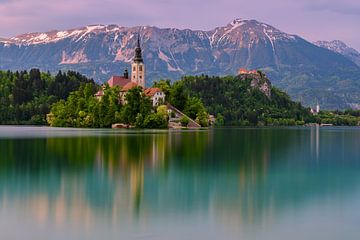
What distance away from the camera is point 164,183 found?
36750mm

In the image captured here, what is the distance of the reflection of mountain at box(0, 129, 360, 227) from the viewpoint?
1098 inches

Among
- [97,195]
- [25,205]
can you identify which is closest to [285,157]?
[97,195]

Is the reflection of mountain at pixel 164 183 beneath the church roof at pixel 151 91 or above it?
beneath

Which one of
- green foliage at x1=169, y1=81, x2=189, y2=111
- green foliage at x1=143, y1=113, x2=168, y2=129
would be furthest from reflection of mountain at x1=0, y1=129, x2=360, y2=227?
green foliage at x1=169, y1=81, x2=189, y2=111

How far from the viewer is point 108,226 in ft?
78.0

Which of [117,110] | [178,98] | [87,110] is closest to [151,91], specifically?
[178,98]

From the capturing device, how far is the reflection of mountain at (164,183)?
27.9 metres

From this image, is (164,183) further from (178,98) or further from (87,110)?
(178,98)

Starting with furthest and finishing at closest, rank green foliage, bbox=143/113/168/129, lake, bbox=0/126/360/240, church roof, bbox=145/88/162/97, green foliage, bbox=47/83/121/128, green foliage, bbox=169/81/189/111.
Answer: green foliage, bbox=169/81/189/111
church roof, bbox=145/88/162/97
green foliage, bbox=47/83/121/128
green foliage, bbox=143/113/168/129
lake, bbox=0/126/360/240

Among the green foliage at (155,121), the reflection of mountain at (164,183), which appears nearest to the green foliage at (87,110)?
the green foliage at (155,121)

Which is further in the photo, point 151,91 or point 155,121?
point 151,91

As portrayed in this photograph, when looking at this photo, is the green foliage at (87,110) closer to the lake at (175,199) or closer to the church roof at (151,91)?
the church roof at (151,91)

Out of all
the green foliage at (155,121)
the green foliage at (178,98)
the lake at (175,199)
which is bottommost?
the lake at (175,199)

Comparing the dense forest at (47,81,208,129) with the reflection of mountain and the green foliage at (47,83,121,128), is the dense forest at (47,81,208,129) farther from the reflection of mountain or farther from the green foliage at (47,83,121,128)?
the reflection of mountain
